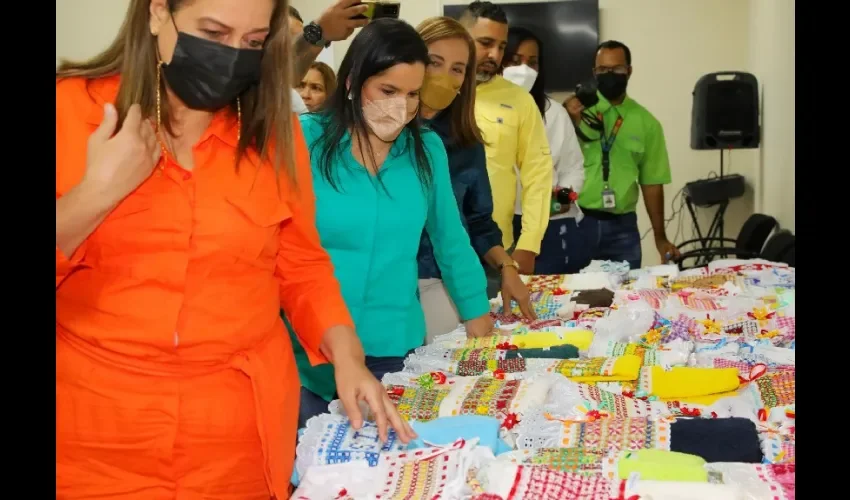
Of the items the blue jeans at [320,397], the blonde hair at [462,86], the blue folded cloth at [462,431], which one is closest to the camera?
the blue folded cloth at [462,431]

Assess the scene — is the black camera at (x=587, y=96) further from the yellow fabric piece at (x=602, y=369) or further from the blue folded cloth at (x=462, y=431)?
the blue folded cloth at (x=462, y=431)

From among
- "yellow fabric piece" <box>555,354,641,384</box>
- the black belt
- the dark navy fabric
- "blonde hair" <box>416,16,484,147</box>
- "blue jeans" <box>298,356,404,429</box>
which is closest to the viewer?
"blue jeans" <box>298,356,404,429</box>

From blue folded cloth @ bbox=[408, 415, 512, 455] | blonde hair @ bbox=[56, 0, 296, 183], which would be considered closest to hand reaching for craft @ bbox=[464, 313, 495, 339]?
blue folded cloth @ bbox=[408, 415, 512, 455]

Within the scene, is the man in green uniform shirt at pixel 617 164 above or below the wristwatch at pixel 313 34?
below

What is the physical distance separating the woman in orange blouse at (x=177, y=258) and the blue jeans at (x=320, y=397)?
57 centimetres

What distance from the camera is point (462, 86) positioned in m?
3.11

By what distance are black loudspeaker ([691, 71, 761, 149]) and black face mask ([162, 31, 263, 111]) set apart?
5.81m

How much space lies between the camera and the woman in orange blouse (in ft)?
4.60

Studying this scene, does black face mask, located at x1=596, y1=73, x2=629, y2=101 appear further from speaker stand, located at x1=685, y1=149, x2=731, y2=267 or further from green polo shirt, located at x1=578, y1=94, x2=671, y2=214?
speaker stand, located at x1=685, y1=149, x2=731, y2=267

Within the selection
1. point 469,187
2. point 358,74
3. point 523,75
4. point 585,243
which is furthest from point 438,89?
point 585,243

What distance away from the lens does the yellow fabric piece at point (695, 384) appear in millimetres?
2391

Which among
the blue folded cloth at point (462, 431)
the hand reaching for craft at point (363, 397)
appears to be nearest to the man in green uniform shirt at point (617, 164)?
the blue folded cloth at point (462, 431)
